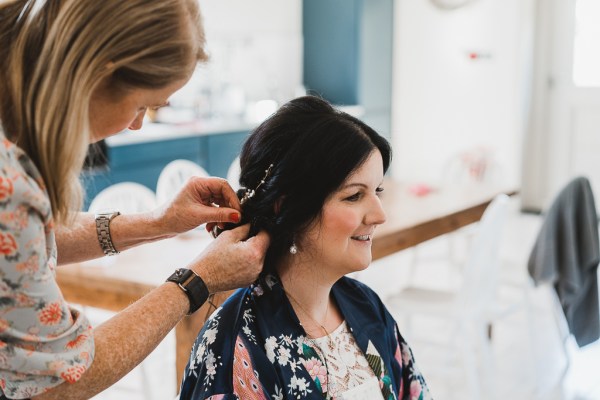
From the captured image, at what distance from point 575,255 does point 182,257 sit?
1.50 meters

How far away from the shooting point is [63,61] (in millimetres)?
946

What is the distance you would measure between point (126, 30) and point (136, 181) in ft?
11.8

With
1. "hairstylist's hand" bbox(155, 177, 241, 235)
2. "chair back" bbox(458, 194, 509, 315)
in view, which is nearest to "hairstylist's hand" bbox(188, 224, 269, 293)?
"hairstylist's hand" bbox(155, 177, 241, 235)

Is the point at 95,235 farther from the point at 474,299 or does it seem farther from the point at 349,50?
the point at 349,50

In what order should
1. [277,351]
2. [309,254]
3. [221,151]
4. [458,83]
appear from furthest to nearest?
[458,83] → [221,151] → [309,254] → [277,351]

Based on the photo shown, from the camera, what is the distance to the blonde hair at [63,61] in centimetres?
95

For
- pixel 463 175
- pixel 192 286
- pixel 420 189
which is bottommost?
pixel 463 175

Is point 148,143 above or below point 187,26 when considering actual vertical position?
below

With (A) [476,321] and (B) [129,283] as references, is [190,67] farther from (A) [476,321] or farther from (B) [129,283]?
(A) [476,321]

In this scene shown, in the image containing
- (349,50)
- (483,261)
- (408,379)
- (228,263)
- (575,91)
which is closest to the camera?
(228,263)

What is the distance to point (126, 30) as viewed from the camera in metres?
0.97

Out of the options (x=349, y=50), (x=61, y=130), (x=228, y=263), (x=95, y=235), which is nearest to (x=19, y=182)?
(x=61, y=130)

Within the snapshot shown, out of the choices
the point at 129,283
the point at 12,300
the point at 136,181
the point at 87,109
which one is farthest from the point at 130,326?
the point at 136,181

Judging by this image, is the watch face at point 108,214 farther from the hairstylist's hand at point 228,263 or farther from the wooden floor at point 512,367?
the wooden floor at point 512,367
